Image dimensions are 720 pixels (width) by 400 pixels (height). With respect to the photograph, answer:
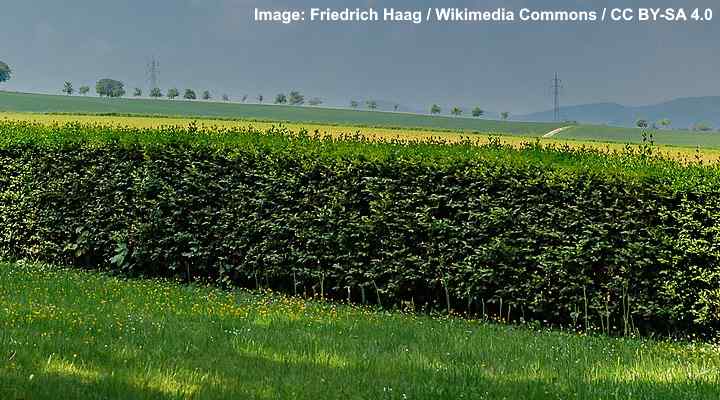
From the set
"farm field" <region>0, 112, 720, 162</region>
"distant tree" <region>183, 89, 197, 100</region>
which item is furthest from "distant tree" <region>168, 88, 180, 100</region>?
"farm field" <region>0, 112, 720, 162</region>

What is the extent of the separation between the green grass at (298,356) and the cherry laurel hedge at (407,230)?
79cm

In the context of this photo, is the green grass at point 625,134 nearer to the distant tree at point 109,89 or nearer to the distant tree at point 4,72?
the distant tree at point 109,89

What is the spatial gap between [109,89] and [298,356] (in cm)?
5231

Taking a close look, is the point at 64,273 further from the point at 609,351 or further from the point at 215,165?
the point at 609,351

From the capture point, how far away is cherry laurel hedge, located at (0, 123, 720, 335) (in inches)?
456

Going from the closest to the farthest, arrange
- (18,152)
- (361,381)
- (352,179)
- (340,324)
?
1. (361,381)
2. (340,324)
3. (352,179)
4. (18,152)

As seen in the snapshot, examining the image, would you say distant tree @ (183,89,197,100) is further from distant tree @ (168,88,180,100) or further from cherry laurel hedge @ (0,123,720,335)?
cherry laurel hedge @ (0,123,720,335)

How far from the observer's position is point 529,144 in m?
14.1

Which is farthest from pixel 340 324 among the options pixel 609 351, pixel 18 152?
pixel 18 152

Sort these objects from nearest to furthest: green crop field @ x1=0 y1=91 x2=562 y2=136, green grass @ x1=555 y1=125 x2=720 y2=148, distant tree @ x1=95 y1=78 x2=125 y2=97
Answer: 1. green grass @ x1=555 y1=125 x2=720 y2=148
2. green crop field @ x1=0 y1=91 x2=562 y2=136
3. distant tree @ x1=95 y1=78 x2=125 y2=97

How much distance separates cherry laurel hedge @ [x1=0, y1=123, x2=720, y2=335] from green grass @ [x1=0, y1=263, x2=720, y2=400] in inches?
31.1

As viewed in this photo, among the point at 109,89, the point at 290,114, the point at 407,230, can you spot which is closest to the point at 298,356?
the point at 407,230

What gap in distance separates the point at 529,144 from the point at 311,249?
420 centimetres

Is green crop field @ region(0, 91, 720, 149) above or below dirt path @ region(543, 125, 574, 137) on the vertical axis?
above
